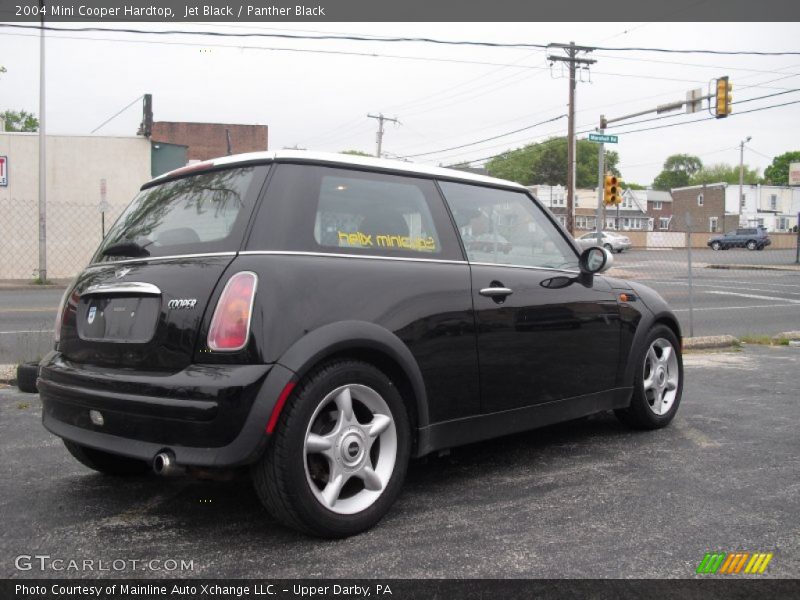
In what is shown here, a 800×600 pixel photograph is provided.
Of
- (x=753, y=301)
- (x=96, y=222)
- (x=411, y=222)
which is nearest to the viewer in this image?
(x=411, y=222)

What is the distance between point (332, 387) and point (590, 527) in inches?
50.7

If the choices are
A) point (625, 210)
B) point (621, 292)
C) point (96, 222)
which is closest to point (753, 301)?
point (621, 292)

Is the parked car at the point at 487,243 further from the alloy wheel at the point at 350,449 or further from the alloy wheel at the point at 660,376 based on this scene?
the alloy wheel at the point at 660,376

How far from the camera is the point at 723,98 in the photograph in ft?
72.7

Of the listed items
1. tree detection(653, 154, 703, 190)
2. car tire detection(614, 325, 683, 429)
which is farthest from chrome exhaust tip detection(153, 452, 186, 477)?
tree detection(653, 154, 703, 190)

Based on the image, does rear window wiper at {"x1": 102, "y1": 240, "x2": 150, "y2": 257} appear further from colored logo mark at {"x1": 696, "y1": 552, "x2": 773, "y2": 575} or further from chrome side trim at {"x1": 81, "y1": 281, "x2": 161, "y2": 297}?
colored logo mark at {"x1": 696, "y1": 552, "x2": 773, "y2": 575}

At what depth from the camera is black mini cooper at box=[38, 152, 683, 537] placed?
277cm

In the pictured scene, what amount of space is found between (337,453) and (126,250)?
1.43 m

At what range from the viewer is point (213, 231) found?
3111mm

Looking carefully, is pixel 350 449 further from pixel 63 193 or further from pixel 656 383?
pixel 63 193

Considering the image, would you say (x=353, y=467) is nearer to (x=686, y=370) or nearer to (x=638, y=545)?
(x=638, y=545)

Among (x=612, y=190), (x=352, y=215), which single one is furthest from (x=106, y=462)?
(x=612, y=190)

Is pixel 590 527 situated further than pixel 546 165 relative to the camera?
No

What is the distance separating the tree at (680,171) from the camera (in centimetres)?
12862
